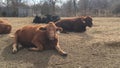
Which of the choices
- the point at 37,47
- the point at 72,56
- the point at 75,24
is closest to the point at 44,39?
the point at 37,47

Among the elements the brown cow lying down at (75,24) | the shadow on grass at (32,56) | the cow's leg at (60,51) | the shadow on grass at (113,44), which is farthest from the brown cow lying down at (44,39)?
the brown cow lying down at (75,24)

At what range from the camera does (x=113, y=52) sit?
28.3 ft

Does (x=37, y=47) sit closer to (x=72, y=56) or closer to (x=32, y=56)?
(x=32, y=56)

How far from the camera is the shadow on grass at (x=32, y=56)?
7.92m

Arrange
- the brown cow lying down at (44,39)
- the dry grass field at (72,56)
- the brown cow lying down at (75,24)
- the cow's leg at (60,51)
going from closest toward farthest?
the dry grass field at (72,56)
the cow's leg at (60,51)
the brown cow lying down at (44,39)
the brown cow lying down at (75,24)

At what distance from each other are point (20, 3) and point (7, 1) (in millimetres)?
2415

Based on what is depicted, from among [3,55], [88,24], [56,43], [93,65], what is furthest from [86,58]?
[88,24]

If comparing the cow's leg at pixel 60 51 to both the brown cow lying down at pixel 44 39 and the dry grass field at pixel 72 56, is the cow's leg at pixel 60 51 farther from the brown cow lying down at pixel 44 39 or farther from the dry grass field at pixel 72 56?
the dry grass field at pixel 72 56

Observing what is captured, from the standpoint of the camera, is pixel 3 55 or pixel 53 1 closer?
pixel 3 55

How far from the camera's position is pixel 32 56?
329 inches

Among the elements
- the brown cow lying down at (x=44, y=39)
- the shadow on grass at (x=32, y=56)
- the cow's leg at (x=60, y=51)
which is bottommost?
the shadow on grass at (x=32, y=56)

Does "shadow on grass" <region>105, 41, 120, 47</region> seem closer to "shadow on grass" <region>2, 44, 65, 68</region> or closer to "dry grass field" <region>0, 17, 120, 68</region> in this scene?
"dry grass field" <region>0, 17, 120, 68</region>

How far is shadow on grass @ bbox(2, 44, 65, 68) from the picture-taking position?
7.92m

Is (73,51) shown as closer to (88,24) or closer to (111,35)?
(111,35)
